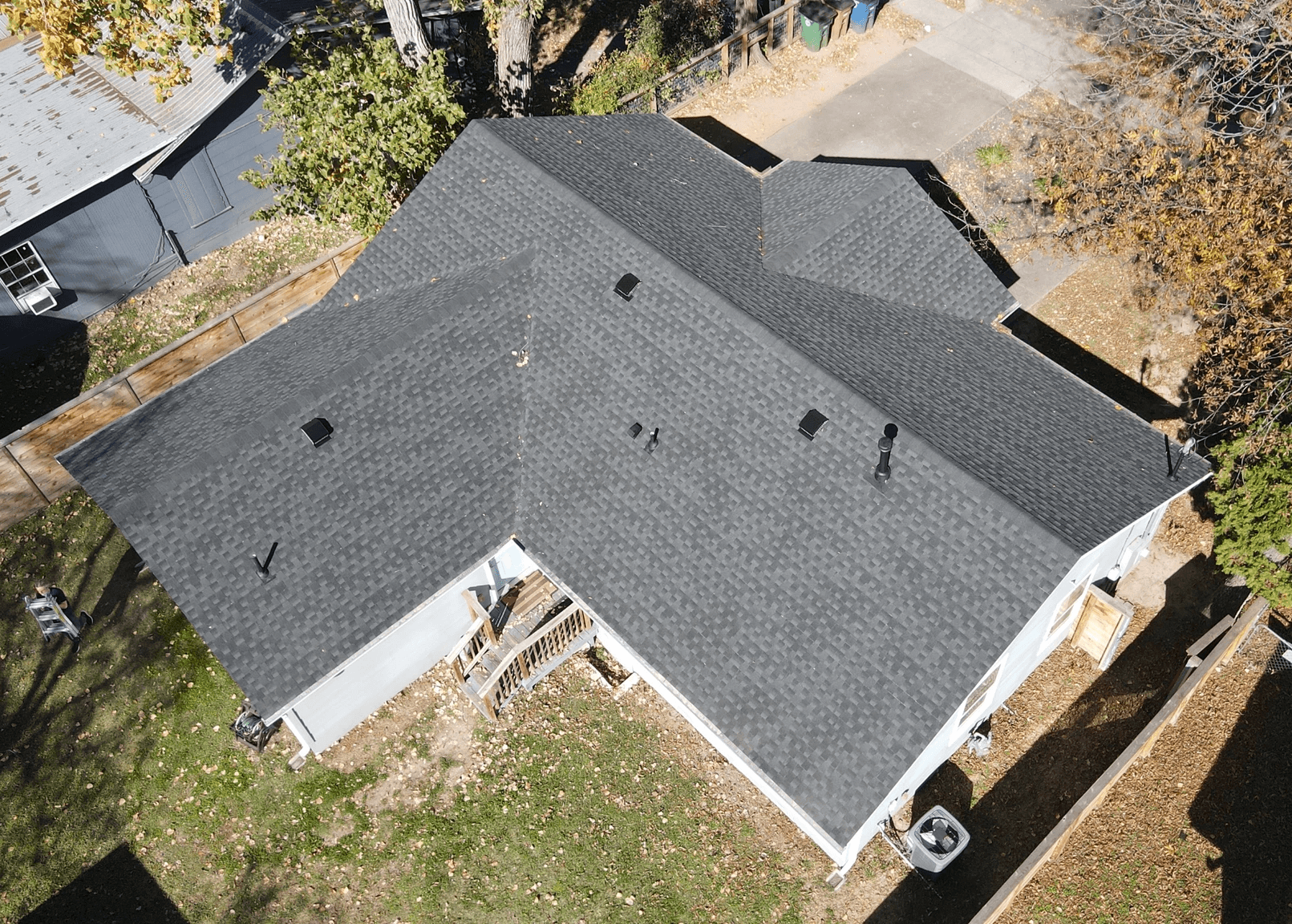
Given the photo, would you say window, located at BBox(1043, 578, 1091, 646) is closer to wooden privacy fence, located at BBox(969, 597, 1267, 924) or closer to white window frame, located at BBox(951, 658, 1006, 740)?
white window frame, located at BBox(951, 658, 1006, 740)

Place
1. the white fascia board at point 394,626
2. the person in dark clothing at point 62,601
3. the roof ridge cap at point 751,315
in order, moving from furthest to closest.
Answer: the person in dark clothing at point 62,601, the white fascia board at point 394,626, the roof ridge cap at point 751,315

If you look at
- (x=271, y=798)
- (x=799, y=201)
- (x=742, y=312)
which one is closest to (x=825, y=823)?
(x=742, y=312)

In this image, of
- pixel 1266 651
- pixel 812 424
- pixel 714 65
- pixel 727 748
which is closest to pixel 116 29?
pixel 714 65

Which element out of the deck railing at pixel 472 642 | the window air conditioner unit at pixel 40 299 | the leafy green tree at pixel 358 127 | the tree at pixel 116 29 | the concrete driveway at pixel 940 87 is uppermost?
the tree at pixel 116 29

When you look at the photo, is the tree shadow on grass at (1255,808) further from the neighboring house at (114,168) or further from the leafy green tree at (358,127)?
the neighboring house at (114,168)

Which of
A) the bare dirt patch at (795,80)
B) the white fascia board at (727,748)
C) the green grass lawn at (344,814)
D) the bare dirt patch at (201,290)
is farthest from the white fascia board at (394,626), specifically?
the bare dirt patch at (795,80)

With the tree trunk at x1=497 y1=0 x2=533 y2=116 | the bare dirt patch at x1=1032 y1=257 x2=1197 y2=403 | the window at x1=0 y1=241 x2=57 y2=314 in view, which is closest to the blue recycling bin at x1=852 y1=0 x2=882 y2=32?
the tree trunk at x1=497 y1=0 x2=533 y2=116
